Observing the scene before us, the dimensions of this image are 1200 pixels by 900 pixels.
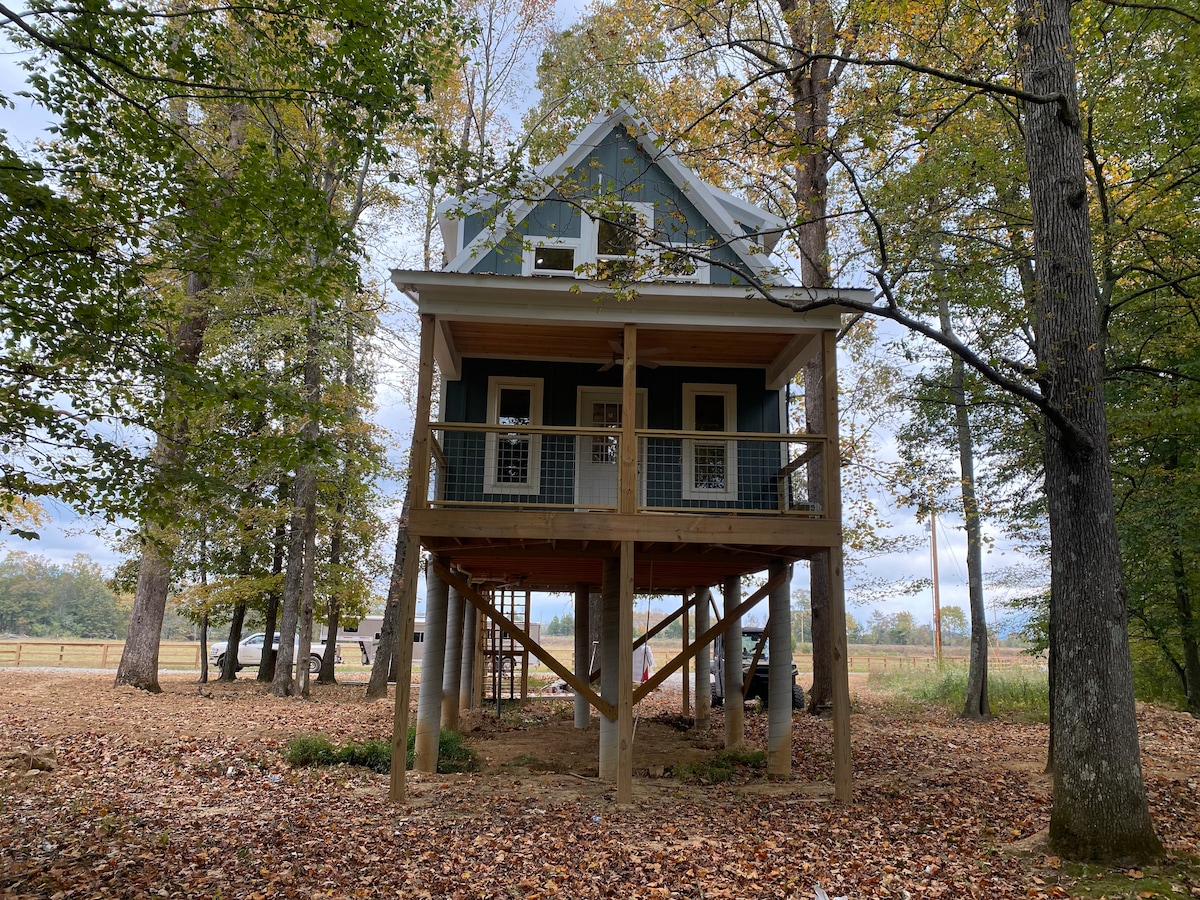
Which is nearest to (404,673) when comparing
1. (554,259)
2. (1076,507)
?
(554,259)

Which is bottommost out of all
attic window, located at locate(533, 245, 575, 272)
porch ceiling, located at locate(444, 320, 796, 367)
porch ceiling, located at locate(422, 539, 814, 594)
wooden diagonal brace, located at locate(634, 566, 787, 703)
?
wooden diagonal brace, located at locate(634, 566, 787, 703)

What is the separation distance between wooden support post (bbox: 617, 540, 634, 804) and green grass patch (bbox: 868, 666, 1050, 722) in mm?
11954

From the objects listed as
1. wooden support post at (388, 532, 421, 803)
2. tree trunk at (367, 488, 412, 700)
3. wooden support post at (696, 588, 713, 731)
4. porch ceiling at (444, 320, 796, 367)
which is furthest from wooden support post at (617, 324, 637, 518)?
tree trunk at (367, 488, 412, 700)

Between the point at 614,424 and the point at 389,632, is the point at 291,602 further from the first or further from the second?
the point at 614,424

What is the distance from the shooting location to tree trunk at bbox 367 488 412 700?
20.6 metres

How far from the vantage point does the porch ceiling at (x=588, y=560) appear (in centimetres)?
1112

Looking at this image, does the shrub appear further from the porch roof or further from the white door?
the porch roof

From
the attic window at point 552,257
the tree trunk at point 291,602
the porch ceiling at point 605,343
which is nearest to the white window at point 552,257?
the attic window at point 552,257

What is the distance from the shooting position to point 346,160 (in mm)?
8008

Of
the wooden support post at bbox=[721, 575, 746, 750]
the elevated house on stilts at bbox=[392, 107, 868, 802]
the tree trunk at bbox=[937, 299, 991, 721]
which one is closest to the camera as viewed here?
the elevated house on stilts at bbox=[392, 107, 868, 802]

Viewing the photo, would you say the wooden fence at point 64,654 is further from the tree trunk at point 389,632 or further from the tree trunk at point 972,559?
the tree trunk at point 972,559

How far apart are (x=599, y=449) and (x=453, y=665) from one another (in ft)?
16.5

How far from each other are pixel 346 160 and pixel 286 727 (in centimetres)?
1009

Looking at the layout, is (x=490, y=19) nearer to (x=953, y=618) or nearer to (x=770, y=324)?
(x=770, y=324)
